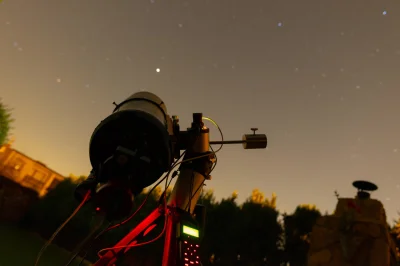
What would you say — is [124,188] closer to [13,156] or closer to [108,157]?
[108,157]

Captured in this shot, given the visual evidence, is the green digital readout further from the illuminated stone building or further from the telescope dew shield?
the illuminated stone building

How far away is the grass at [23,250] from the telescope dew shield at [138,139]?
44.3ft

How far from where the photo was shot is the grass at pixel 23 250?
51.6 feet

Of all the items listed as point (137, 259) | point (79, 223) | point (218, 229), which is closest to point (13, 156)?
point (79, 223)

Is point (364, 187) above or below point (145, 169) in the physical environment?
above

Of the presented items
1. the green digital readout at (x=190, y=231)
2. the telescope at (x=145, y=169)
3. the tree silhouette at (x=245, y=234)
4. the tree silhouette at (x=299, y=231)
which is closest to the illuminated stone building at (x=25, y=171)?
the tree silhouette at (x=245, y=234)

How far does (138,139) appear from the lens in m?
1.84

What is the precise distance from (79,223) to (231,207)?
10.4m

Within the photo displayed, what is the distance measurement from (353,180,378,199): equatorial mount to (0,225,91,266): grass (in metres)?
13.0

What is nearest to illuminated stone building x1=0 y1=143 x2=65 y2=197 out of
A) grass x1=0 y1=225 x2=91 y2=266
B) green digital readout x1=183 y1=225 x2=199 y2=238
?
grass x1=0 y1=225 x2=91 y2=266

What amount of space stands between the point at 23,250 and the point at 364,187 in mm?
18663

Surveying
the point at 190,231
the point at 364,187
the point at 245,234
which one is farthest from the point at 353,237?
the point at 190,231

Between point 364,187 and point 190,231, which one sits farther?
point 364,187

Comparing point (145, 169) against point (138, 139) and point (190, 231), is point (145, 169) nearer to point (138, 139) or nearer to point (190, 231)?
point (138, 139)
